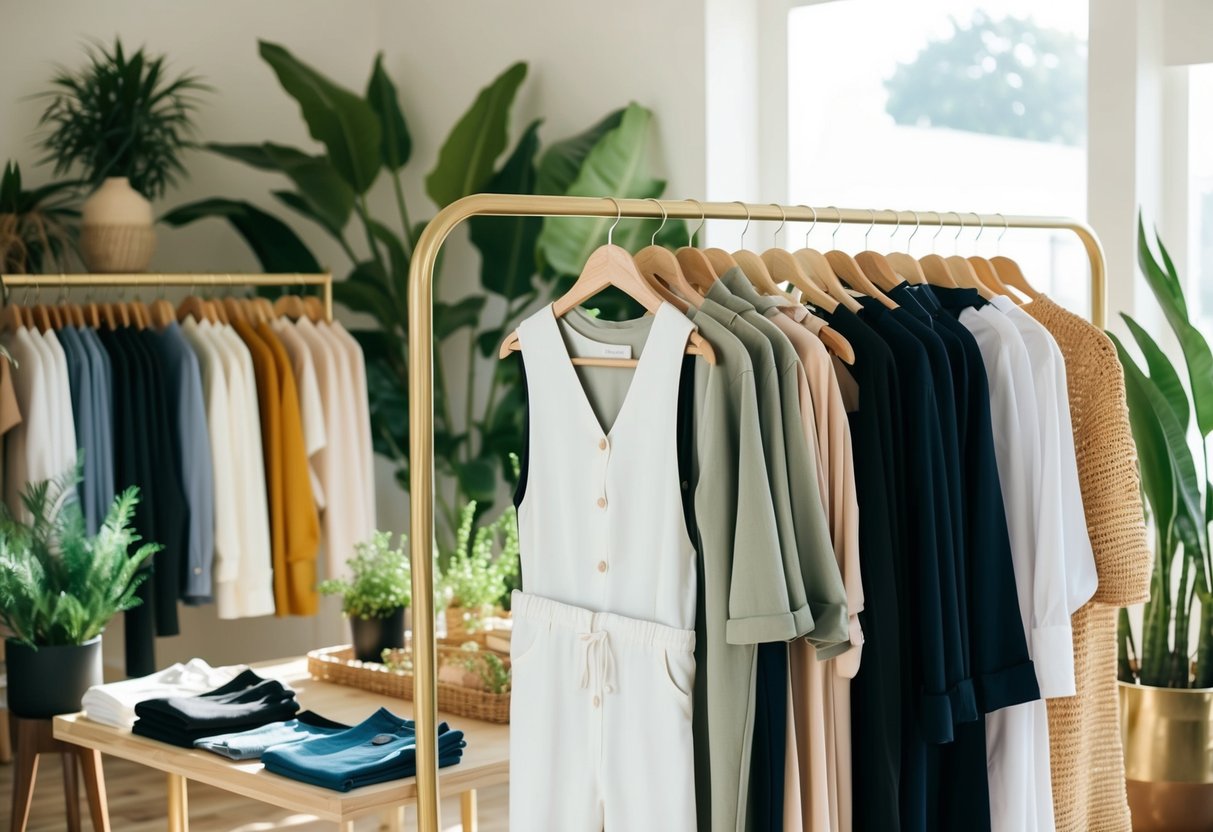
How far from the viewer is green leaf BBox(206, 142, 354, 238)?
16.4 ft

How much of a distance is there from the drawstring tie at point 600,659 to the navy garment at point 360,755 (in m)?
0.38

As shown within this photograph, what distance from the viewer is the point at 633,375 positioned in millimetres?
2066

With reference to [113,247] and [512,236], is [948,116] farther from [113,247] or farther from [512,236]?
[113,247]

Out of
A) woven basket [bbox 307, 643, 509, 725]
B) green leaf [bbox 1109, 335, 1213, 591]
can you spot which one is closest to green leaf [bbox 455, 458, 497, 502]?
woven basket [bbox 307, 643, 509, 725]

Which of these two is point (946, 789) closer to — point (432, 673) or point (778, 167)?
point (432, 673)

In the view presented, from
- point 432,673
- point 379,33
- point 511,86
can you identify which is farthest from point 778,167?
point 432,673

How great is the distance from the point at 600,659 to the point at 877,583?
1.42 ft

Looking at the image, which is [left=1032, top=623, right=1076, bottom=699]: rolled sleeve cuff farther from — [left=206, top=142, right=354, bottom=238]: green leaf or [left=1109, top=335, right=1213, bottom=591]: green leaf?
[left=206, top=142, right=354, bottom=238]: green leaf

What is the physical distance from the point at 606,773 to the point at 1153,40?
2729 mm

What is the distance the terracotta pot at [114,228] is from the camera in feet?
15.2

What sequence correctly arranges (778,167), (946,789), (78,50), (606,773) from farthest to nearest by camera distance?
(78,50)
(778,167)
(946,789)
(606,773)

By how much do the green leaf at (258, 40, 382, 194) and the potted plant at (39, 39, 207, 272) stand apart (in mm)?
378

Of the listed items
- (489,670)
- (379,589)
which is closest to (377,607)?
(379,589)

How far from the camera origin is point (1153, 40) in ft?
12.2
